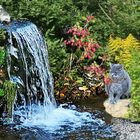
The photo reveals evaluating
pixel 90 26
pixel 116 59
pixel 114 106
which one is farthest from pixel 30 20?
pixel 114 106

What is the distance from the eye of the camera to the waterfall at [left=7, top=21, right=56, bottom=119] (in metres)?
12.1

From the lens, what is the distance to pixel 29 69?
12.4 metres

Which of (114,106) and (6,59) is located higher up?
(6,59)

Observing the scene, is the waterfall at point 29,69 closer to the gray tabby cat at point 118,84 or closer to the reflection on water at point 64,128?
the reflection on water at point 64,128

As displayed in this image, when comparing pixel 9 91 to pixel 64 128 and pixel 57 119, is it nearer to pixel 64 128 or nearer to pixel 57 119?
pixel 57 119

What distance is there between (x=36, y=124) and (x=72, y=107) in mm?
1260

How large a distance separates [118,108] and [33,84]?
2232 millimetres

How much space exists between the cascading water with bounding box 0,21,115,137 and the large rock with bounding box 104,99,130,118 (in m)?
0.46

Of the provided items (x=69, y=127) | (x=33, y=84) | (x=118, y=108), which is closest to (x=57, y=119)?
(x=69, y=127)

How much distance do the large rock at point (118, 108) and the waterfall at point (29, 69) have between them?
4.31 feet

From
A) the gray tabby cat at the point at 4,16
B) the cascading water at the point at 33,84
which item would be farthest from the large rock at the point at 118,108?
the gray tabby cat at the point at 4,16

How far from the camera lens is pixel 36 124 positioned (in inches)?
436

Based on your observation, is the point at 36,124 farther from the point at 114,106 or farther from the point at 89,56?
the point at 89,56

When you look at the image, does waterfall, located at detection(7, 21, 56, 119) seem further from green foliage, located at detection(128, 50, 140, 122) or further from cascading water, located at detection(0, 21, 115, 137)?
green foliage, located at detection(128, 50, 140, 122)
